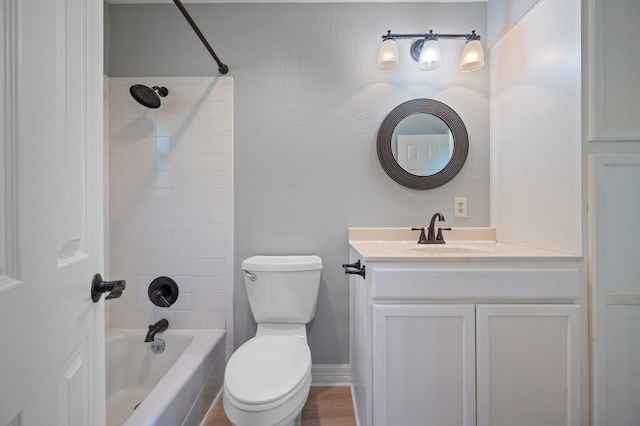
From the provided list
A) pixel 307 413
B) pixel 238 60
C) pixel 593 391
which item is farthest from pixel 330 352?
pixel 238 60

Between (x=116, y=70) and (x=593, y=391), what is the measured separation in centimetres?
282

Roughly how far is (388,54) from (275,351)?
63.3 inches

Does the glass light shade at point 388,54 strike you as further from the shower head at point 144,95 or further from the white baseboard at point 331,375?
the white baseboard at point 331,375

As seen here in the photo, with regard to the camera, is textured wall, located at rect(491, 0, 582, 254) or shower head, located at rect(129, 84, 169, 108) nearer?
textured wall, located at rect(491, 0, 582, 254)

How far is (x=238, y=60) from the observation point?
1.75m

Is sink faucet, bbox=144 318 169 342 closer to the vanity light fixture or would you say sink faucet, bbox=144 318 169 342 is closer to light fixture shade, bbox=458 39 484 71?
the vanity light fixture

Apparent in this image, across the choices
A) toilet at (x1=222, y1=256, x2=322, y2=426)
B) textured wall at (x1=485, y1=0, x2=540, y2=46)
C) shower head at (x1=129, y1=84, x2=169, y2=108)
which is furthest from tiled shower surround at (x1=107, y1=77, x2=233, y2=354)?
textured wall at (x1=485, y1=0, x2=540, y2=46)

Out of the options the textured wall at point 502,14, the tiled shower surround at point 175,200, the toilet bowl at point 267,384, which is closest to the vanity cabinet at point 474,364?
the toilet bowl at point 267,384

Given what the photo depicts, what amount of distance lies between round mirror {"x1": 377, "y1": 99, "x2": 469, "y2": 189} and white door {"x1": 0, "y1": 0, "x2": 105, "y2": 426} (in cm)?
141

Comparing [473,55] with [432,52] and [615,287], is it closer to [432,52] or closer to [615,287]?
[432,52]

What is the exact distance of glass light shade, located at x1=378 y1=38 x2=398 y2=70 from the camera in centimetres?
157

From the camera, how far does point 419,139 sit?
174cm

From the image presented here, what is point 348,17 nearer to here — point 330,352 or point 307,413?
point 330,352

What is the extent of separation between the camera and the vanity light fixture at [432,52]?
1.56 metres
